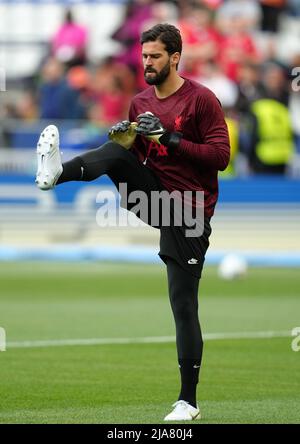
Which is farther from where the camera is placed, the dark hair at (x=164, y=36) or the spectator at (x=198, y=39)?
the spectator at (x=198, y=39)

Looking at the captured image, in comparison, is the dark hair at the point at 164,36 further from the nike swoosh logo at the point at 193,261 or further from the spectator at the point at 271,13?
the spectator at the point at 271,13

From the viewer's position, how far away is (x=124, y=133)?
8.68m

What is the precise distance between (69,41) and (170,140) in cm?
1752

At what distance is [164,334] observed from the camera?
13.3 meters

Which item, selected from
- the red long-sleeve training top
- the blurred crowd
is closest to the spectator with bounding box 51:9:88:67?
the blurred crowd

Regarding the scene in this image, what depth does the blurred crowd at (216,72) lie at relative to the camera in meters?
23.0

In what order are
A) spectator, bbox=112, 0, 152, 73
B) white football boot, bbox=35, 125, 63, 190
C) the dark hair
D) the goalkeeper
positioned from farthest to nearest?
spectator, bbox=112, 0, 152, 73, the dark hair, the goalkeeper, white football boot, bbox=35, 125, 63, 190

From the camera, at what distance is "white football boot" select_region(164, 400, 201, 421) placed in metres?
8.28

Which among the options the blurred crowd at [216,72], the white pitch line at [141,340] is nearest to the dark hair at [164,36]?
the white pitch line at [141,340]

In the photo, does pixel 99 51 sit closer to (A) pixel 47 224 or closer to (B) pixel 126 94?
(B) pixel 126 94

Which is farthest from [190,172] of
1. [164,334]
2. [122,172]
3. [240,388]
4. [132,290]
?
[132,290]

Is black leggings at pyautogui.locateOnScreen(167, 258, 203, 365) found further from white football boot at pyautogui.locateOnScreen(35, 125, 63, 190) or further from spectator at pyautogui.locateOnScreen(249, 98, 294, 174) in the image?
spectator at pyautogui.locateOnScreen(249, 98, 294, 174)

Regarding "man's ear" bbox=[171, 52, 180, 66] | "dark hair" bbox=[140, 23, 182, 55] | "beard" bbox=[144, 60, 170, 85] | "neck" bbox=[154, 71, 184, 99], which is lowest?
"neck" bbox=[154, 71, 184, 99]

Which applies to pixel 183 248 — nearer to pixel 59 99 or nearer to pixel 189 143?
pixel 189 143
